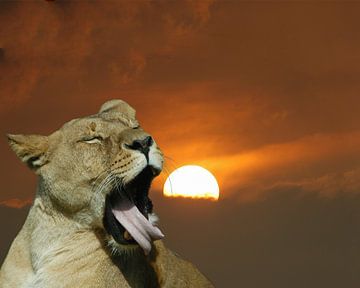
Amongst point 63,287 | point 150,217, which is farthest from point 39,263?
point 150,217

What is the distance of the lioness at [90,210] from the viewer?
615 centimetres

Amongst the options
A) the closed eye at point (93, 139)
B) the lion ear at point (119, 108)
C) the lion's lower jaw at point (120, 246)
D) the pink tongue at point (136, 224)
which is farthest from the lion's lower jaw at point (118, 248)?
the lion ear at point (119, 108)

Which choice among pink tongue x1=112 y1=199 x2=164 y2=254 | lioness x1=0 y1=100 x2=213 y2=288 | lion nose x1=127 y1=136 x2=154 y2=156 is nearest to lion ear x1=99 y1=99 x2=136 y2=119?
lioness x1=0 y1=100 x2=213 y2=288

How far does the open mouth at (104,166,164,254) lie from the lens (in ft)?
20.1

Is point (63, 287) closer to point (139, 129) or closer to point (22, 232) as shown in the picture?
point (22, 232)

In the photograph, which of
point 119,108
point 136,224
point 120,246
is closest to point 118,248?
point 120,246

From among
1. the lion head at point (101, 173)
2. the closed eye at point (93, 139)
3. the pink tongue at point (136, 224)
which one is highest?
the closed eye at point (93, 139)

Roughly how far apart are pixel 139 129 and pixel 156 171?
0.29 m

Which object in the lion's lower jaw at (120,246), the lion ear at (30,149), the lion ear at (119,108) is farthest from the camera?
the lion ear at (119,108)

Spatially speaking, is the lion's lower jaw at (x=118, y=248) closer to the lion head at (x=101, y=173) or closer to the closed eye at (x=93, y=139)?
the lion head at (x=101, y=173)

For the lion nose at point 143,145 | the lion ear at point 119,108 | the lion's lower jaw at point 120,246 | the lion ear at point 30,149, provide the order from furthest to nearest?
the lion ear at point 119,108 → the lion ear at point 30,149 → the lion's lower jaw at point 120,246 → the lion nose at point 143,145

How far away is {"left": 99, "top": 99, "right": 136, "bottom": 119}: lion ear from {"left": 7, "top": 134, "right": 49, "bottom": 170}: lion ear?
44 centimetres

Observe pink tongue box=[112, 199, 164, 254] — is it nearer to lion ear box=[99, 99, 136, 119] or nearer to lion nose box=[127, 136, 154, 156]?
lion nose box=[127, 136, 154, 156]

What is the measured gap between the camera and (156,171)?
611cm
